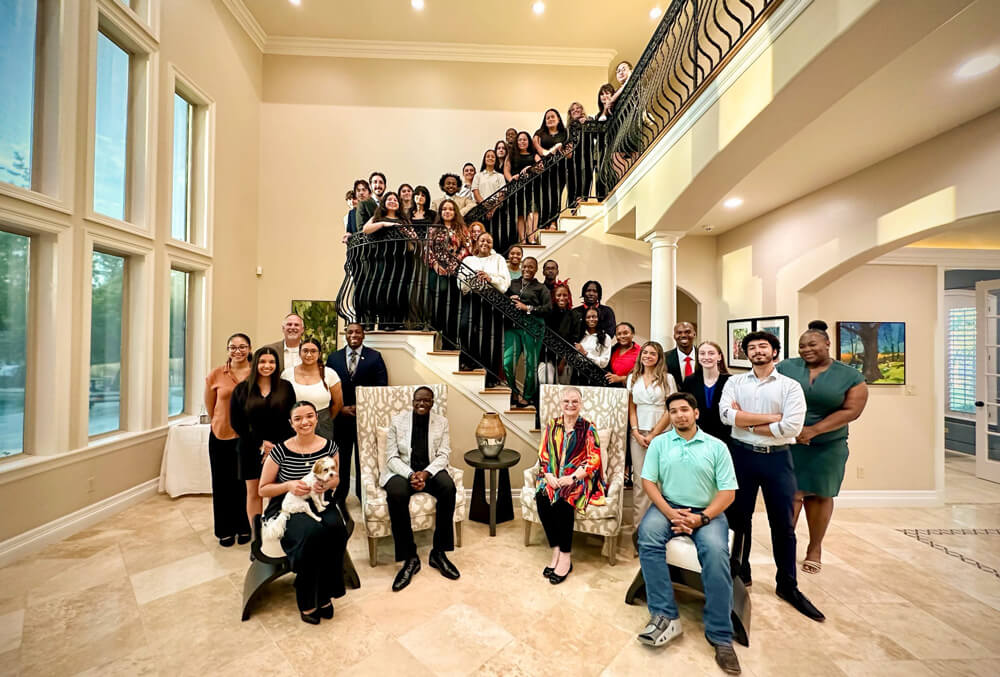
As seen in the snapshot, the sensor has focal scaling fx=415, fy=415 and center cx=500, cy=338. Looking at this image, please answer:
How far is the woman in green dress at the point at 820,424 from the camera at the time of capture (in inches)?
107

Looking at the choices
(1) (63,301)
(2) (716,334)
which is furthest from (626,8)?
(1) (63,301)

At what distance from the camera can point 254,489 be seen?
2820 mm

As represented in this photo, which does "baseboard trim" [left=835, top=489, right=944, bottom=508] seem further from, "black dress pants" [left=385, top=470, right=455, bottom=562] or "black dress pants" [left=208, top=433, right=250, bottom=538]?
"black dress pants" [left=208, top=433, right=250, bottom=538]

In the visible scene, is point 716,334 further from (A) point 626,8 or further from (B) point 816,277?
(A) point 626,8

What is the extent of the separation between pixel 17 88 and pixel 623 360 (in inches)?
209

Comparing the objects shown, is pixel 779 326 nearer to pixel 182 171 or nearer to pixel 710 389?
pixel 710 389

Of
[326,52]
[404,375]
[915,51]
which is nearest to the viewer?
[915,51]

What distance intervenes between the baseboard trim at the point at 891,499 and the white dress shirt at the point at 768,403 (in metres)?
3.08

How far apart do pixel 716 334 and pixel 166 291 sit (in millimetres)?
6765

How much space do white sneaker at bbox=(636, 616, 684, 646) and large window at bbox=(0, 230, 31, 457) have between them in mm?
4634

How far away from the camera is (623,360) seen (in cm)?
369

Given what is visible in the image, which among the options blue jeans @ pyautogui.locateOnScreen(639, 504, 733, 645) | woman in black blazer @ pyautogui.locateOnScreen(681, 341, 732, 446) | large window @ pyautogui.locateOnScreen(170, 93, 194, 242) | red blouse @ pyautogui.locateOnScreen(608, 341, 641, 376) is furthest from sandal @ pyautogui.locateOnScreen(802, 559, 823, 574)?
large window @ pyautogui.locateOnScreen(170, 93, 194, 242)

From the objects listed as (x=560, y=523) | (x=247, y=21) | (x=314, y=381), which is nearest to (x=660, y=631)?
(x=560, y=523)

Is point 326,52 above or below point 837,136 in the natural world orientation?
above
